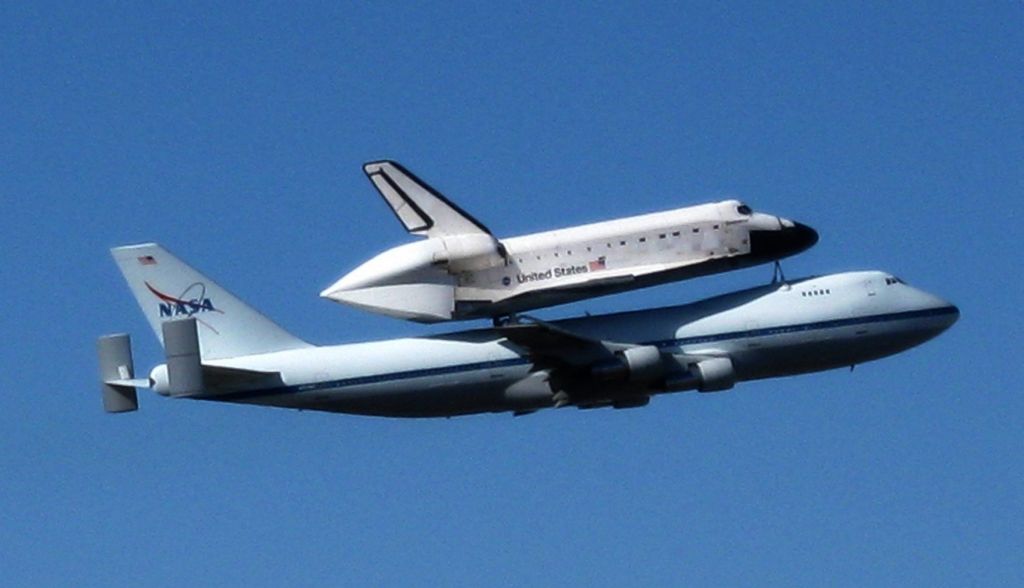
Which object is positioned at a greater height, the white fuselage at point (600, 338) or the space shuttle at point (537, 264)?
the space shuttle at point (537, 264)

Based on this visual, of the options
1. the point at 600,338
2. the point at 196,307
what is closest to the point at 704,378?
the point at 600,338

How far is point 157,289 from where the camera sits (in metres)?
79.8

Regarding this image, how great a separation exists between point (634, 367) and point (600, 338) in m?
2.21

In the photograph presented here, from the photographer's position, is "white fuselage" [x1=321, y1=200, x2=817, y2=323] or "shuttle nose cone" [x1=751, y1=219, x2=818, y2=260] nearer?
"white fuselage" [x1=321, y1=200, x2=817, y2=323]

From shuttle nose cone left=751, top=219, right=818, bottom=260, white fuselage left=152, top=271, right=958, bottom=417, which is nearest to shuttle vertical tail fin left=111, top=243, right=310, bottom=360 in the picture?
white fuselage left=152, top=271, right=958, bottom=417

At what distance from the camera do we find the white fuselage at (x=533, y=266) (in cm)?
7269

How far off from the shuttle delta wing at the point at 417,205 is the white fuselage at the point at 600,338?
456 centimetres

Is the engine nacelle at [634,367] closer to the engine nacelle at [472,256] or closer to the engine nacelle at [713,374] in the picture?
the engine nacelle at [713,374]

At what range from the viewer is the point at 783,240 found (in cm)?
7575

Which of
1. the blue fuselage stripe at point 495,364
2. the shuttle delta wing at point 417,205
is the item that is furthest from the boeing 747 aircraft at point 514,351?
the shuttle delta wing at point 417,205

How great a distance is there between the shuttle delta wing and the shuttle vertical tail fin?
6.97 metres

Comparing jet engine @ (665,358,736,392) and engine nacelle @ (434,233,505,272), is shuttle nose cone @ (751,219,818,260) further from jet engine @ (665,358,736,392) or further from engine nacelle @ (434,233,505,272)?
engine nacelle @ (434,233,505,272)

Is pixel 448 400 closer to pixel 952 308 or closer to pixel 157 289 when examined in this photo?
pixel 157 289

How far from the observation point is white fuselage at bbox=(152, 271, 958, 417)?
253 ft
